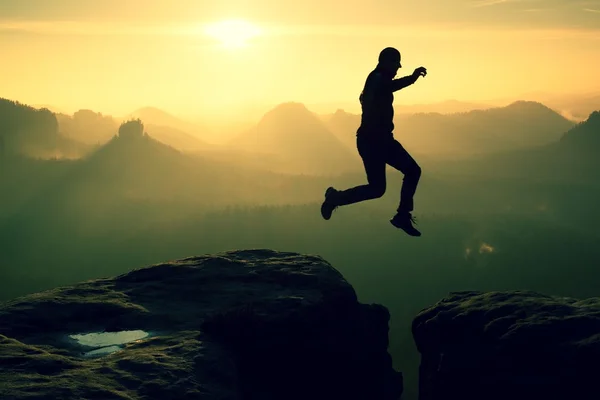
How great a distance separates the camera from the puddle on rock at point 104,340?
15.9 metres

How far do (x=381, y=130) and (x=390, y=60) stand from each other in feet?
5.69

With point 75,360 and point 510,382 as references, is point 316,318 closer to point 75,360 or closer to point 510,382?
point 510,382

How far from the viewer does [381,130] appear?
15555 millimetres

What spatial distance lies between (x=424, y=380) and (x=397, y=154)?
12756 millimetres

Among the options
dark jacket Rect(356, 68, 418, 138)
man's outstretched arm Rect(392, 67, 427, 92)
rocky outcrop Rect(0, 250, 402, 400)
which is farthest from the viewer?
dark jacket Rect(356, 68, 418, 138)

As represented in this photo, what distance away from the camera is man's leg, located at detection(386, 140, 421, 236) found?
1569 centimetres

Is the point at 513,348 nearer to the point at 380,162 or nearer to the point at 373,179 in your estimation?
the point at 373,179

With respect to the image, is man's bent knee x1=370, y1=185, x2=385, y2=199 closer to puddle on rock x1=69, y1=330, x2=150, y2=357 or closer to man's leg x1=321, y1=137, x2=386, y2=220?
man's leg x1=321, y1=137, x2=386, y2=220

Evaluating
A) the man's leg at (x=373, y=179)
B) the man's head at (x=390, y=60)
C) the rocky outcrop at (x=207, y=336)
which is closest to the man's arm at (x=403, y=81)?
the man's head at (x=390, y=60)

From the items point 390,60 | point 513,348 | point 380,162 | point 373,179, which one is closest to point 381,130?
point 380,162

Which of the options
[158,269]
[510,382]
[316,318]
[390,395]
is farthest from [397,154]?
[390,395]

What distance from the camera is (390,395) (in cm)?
2550

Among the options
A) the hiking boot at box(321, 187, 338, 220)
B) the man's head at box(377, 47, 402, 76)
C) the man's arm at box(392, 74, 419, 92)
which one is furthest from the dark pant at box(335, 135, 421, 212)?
the man's head at box(377, 47, 402, 76)

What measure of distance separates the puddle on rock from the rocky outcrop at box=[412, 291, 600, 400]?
1078 centimetres
